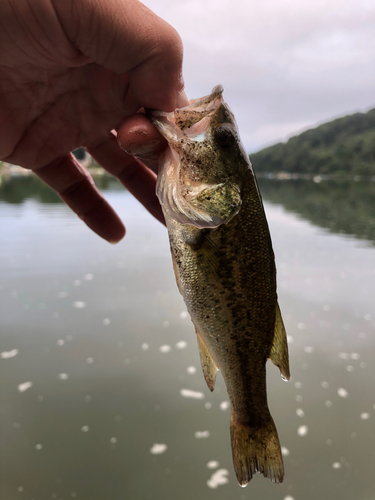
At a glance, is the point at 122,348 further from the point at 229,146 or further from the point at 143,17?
the point at 143,17

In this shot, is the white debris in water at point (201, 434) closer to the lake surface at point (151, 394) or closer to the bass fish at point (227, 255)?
the lake surface at point (151, 394)

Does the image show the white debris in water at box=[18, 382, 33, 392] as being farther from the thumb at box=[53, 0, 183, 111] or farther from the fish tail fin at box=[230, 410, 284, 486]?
the thumb at box=[53, 0, 183, 111]

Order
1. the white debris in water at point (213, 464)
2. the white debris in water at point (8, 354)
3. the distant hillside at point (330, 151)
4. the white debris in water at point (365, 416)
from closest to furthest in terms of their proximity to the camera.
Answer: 1. the white debris in water at point (213, 464)
2. the white debris in water at point (365, 416)
3. the white debris in water at point (8, 354)
4. the distant hillside at point (330, 151)

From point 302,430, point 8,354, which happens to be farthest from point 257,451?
point 8,354

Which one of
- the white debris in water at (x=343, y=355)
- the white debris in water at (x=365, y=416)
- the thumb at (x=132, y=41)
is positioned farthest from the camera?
the white debris in water at (x=343, y=355)

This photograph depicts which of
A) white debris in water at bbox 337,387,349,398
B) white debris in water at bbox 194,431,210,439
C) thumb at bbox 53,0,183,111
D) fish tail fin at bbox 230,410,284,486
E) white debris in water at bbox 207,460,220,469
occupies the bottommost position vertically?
white debris in water at bbox 337,387,349,398

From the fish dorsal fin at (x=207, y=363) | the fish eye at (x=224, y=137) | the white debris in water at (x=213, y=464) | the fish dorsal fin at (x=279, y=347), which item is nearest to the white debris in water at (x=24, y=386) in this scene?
the white debris in water at (x=213, y=464)

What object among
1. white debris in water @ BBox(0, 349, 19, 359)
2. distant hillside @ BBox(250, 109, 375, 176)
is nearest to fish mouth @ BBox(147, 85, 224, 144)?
white debris in water @ BBox(0, 349, 19, 359)
